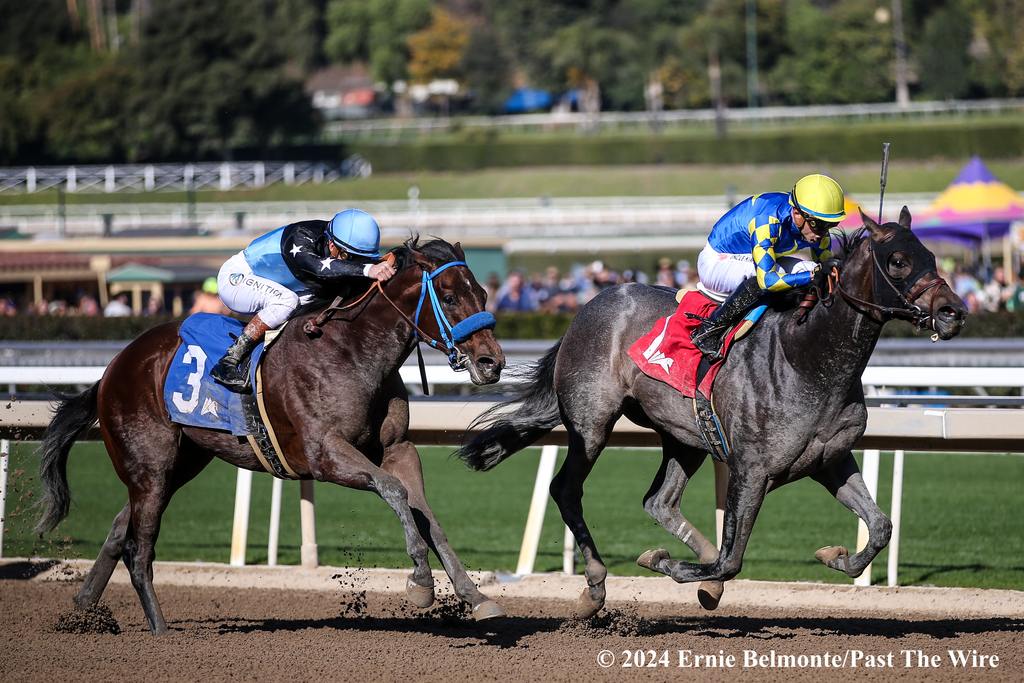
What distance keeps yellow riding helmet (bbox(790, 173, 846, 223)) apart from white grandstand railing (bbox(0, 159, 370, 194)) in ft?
125

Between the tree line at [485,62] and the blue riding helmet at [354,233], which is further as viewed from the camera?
the tree line at [485,62]

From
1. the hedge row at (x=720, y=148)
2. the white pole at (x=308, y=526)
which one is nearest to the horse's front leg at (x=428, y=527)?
the white pole at (x=308, y=526)

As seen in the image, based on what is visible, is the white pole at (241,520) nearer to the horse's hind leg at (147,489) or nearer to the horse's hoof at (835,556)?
the horse's hind leg at (147,489)

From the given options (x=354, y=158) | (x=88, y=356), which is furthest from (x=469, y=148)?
(x=88, y=356)

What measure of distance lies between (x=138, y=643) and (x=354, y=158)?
48068mm

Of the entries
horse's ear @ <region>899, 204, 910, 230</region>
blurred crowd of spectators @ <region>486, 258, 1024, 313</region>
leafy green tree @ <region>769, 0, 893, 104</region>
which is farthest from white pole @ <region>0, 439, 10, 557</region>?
leafy green tree @ <region>769, 0, 893, 104</region>

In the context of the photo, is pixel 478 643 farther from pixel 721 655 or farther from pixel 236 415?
pixel 236 415

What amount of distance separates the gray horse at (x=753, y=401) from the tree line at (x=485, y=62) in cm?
4811

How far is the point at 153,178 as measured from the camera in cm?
4450

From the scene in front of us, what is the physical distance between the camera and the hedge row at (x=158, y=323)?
14000 mm

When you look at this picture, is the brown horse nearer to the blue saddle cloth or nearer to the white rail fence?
the blue saddle cloth

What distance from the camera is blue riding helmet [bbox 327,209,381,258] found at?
542 cm

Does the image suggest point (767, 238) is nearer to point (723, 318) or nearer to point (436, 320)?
point (723, 318)

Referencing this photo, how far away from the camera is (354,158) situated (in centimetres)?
5259
